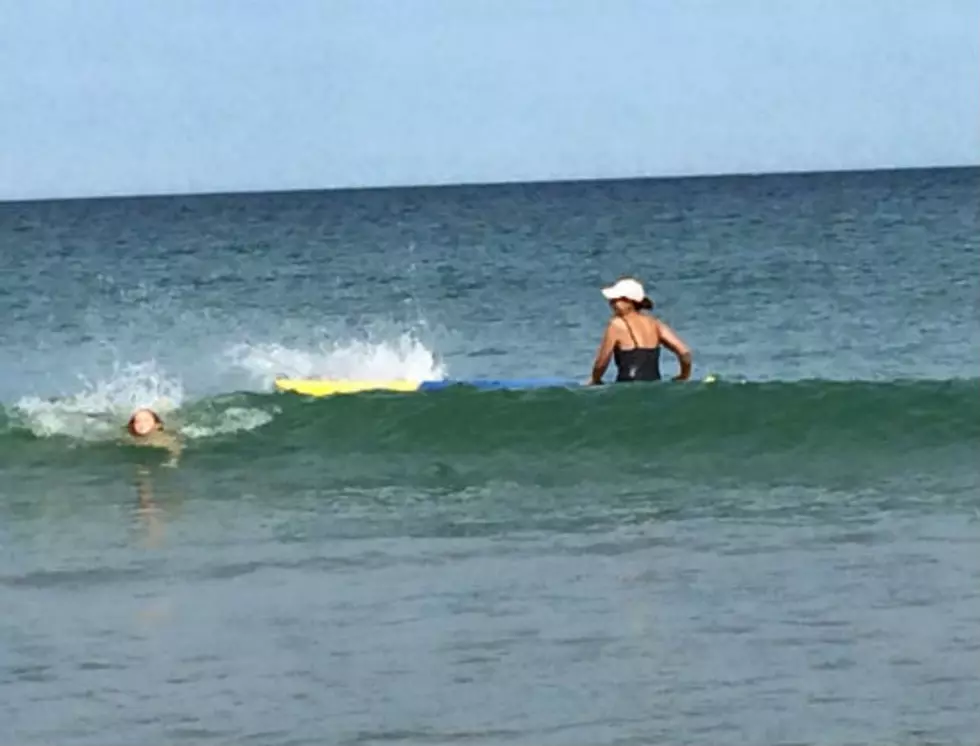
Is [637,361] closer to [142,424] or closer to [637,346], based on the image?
[637,346]

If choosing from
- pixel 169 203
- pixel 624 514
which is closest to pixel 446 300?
pixel 624 514

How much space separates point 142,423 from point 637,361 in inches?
136

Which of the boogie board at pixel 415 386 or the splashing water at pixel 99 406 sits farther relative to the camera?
the boogie board at pixel 415 386

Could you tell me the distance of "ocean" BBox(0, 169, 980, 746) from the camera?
28.0 feet

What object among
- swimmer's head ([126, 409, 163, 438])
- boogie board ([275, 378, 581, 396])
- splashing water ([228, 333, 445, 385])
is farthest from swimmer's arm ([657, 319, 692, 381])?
splashing water ([228, 333, 445, 385])

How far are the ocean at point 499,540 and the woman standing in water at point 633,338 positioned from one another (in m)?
0.27

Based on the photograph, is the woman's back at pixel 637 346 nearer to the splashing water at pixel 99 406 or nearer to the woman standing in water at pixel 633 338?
the woman standing in water at pixel 633 338

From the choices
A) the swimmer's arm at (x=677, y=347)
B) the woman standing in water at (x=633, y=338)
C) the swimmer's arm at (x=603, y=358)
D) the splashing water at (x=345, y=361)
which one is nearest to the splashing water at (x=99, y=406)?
the splashing water at (x=345, y=361)

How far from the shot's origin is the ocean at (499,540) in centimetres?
854

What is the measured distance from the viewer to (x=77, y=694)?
879cm

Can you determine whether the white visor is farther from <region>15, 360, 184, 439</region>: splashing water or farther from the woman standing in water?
<region>15, 360, 184, 439</region>: splashing water

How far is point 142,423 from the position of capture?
15.9m

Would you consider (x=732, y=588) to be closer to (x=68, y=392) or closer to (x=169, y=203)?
(x=68, y=392)

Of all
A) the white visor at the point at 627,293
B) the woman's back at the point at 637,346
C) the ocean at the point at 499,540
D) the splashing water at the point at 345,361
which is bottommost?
the ocean at the point at 499,540
